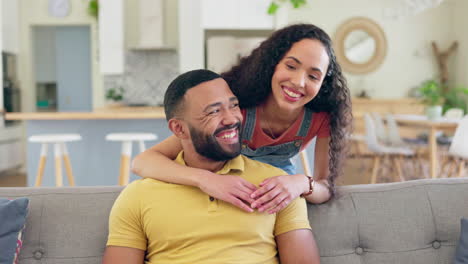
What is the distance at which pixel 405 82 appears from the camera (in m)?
7.64

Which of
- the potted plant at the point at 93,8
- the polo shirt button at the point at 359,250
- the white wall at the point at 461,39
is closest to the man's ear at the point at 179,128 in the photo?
the polo shirt button at the point at 359,250

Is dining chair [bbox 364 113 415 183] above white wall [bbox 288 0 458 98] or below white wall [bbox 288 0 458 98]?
below

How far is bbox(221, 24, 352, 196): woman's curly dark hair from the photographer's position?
157 centimetres

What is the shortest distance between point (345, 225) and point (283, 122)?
1.42 ft

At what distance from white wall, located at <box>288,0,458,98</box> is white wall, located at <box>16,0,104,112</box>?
157 inches

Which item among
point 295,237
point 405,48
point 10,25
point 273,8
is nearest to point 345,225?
point 295,237

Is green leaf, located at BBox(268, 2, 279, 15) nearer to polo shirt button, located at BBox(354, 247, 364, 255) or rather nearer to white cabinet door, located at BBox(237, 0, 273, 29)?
white cabinet door, located at BBox(237, 0, 273, 29)

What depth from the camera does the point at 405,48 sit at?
7664 mm

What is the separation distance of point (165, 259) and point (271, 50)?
0.78 metres

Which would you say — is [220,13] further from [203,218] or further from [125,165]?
[203,218]

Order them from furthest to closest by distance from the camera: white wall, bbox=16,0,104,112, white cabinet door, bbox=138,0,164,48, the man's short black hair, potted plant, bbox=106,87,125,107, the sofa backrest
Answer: white wall, bbox=16,0,104,112
potted plant, bbox=106,87,125,107
white cabinet door, bbox=138,0,164,48
the sofa backrest
the man's short black hair

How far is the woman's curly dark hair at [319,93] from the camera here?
1573 mm

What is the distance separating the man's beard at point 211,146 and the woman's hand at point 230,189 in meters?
0.07

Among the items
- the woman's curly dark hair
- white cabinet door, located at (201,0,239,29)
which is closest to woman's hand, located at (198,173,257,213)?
the woman's curly dark hair
